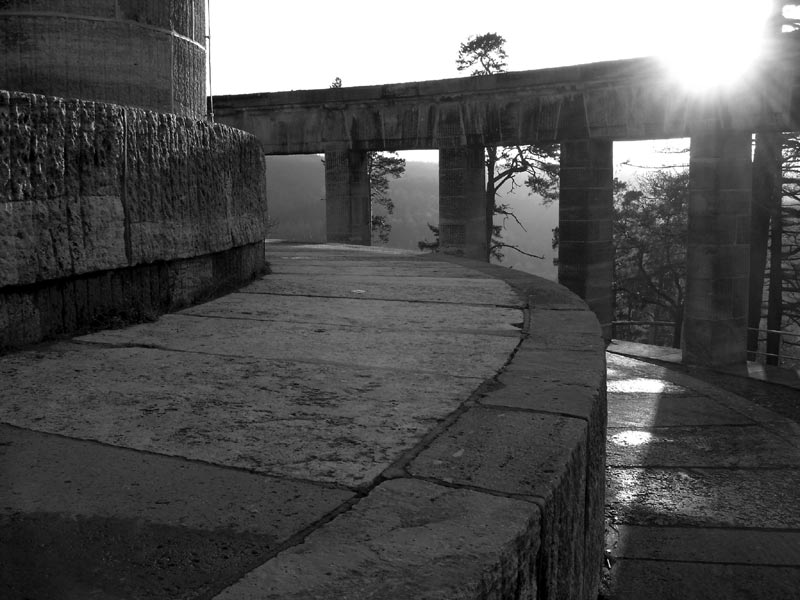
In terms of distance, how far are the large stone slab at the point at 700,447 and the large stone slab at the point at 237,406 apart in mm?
4258

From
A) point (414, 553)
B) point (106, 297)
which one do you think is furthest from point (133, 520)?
point (106, 297)

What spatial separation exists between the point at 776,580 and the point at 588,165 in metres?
11.2

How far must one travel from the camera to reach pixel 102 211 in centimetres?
318

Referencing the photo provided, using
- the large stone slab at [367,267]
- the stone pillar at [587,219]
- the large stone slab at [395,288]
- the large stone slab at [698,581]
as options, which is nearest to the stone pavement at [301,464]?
the large stone slab at [395,288]

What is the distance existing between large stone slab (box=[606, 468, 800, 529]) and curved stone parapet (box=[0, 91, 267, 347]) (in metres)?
3.07

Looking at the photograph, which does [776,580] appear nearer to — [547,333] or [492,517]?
[547,333]

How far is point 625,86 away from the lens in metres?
13.8

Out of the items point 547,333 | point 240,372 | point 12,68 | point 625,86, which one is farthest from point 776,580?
point 625,86

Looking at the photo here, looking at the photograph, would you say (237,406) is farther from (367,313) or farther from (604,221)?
(604,221)

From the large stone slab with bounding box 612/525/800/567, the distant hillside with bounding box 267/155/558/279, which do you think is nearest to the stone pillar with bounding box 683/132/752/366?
the large stone slab with bounding box 612/525/800/567

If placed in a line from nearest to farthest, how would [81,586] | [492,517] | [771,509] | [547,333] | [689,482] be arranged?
[81,586], [492,517], [547,333], [771,509], [689,482]

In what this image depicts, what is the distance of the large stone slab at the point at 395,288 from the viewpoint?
14.4ft

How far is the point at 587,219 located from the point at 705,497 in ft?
32.8

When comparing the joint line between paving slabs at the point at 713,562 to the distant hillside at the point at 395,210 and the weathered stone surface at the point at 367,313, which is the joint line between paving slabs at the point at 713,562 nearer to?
the weathered stone surface at the point at 367,313
